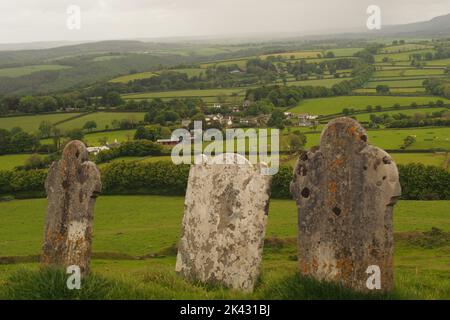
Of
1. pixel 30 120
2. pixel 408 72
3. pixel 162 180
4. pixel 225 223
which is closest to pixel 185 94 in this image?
pixel 30 120

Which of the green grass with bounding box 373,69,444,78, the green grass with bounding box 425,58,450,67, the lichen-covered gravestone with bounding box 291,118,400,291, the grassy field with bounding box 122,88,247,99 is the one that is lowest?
the grassy field with bounding box 122,88,247,99

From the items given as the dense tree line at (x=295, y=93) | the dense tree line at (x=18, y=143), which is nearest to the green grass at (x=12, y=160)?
the dense tree line at (x=18, y=143)

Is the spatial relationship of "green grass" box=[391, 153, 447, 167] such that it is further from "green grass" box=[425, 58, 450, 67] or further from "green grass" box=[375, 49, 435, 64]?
"green grass" box=[375, 49, 435, 64]

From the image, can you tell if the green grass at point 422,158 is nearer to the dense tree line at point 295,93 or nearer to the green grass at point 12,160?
the green grass at point 12,160

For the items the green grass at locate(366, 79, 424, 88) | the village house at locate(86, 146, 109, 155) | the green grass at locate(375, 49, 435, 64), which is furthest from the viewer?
the green grass at locate(375, 49, 435, 64)

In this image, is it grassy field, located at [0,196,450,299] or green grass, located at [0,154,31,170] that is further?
green grass, located at [0,154,31,170]

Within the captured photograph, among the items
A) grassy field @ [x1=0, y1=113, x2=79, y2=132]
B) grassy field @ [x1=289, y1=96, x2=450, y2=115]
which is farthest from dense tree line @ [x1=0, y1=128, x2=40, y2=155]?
grassy field @ [x1=289, y1=96, x2=450, y2=115]
